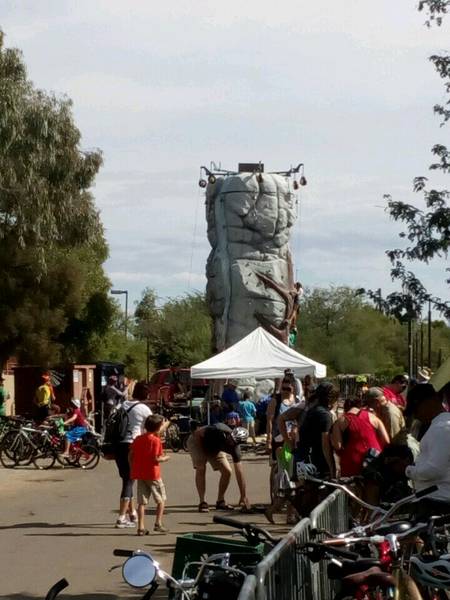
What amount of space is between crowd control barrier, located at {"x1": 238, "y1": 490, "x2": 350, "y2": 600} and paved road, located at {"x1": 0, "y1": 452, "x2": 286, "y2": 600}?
284 centimetres

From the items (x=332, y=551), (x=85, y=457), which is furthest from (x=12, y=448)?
(x=332, y=551)

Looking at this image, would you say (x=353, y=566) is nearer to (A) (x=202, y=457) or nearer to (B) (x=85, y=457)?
(A) (x=202, y=457)

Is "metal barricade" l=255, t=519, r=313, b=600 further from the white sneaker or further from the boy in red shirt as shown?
Answer: the white sneaker

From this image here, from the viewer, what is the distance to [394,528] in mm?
6645

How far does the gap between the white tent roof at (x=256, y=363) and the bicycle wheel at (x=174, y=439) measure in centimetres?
669

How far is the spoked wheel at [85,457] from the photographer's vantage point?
1077 inches

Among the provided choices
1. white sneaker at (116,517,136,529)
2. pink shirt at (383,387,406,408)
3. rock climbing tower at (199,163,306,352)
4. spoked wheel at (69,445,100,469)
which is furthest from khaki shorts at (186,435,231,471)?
rock climbing tower at (199,163,306,352)

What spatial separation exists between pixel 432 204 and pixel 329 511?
16.3ft

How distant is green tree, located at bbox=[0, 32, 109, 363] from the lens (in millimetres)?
37375

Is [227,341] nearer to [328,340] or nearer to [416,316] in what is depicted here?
[416,316]

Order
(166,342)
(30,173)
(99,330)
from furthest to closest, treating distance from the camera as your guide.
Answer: (166,342) → (99,330) → (30,173)

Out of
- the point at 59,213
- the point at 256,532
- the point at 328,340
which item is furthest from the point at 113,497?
the point at 328,340

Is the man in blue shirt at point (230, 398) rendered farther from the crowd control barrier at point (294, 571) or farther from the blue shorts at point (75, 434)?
the crowd control barrier at point (294, 571)

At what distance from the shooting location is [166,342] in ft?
305
